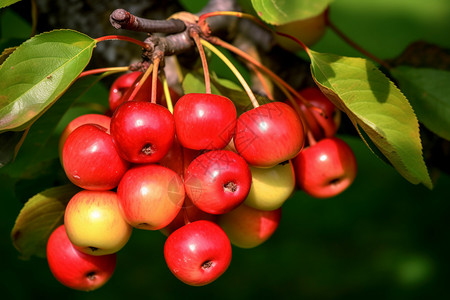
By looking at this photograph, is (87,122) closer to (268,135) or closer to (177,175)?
(177,175)

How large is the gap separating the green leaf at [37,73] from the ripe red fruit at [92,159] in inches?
2.6

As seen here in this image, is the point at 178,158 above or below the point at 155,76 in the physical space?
below

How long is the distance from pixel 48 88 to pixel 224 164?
10.6 inches

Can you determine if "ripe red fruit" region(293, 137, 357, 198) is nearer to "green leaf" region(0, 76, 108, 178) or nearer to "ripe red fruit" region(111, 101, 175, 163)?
"ripe red fruit" region(111, 101, 175, 163)

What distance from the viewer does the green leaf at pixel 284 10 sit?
0.76m

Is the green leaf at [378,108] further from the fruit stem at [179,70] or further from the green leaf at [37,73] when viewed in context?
the green leaf at [37,73]

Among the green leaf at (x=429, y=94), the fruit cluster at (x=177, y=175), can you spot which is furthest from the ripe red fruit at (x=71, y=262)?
the green leaf at (x=429, y=94)

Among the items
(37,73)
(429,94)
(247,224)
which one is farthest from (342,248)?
(37,73)

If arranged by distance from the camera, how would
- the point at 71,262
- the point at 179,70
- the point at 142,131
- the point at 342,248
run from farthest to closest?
the point at 342,248, the point at 179,70, the point at 71,262, the point at 142,131

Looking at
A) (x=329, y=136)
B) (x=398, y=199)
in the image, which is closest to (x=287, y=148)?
(x=329, y=136)

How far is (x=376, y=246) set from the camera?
86.7 inches

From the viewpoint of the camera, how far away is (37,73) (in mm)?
725

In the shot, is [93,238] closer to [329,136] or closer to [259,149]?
[259,149]

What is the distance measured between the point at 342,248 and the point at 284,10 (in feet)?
5.34
